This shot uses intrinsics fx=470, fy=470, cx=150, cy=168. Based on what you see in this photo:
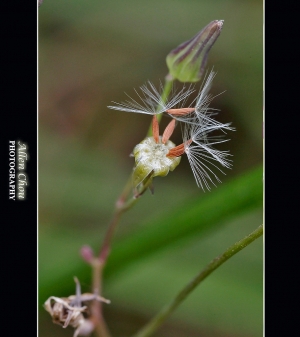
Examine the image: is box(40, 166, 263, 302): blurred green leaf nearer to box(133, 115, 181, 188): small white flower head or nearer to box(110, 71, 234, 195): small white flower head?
box(110, 71, 234, 195): small white flower head

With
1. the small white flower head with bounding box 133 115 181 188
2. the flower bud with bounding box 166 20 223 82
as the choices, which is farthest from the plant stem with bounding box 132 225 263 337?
the flower bud with bounding box 166 20 223 82

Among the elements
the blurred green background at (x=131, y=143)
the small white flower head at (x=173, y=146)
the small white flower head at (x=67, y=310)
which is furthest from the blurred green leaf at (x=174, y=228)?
the small white flower head at (x=67, y=310)

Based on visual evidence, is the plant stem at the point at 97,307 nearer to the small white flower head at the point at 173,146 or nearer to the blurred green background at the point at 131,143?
the blurred green background at the point at 131,143

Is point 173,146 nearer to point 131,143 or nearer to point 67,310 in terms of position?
point 67,310

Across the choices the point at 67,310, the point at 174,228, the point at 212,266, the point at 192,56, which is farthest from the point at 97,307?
the point at 192,56
